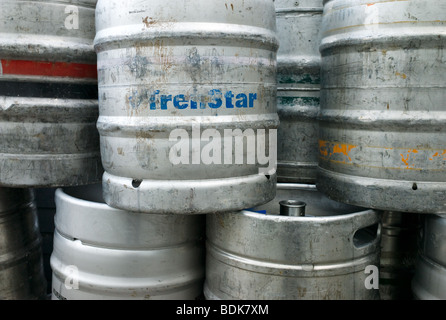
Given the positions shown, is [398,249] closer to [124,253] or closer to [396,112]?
[396,112]

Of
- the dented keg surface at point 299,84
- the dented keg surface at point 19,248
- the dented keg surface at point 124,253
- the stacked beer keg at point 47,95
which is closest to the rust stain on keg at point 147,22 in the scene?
the stacked beer keg at point 47,95

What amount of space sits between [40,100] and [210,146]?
774 mm

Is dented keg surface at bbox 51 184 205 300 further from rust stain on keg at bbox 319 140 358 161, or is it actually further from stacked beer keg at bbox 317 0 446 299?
stacked beer keg at bbox 317 0 446 299

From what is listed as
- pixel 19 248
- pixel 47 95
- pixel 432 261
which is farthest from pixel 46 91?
pixel 432 261

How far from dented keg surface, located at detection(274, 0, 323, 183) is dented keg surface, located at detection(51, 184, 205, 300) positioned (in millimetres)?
651

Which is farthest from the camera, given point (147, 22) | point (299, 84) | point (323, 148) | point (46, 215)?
point (46, 215)

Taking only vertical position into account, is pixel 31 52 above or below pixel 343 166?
above

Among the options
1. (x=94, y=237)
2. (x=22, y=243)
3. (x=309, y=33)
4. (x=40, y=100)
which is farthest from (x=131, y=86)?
(x=22, y=243)

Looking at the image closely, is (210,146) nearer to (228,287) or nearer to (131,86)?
(131,86)

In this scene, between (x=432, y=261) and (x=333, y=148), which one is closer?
(x=432, y=261)

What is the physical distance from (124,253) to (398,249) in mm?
1199

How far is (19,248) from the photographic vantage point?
2.21 metres

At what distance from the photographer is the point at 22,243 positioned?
2.23 meters

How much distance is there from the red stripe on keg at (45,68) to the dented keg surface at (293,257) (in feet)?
2.77
